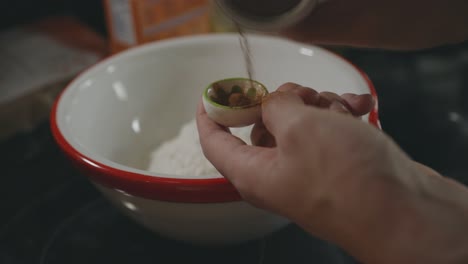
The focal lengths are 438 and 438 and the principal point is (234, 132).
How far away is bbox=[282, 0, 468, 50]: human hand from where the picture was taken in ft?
2.11

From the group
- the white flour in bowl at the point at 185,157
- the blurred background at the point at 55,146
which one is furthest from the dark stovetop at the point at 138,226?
the white flour in bowl at the point at 185,157

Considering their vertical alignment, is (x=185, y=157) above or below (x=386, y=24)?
below

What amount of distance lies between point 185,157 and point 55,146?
1.28 ft

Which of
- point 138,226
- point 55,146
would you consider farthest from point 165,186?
point 55,146

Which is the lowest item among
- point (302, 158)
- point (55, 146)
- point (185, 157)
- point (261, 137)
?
point (55, 146)

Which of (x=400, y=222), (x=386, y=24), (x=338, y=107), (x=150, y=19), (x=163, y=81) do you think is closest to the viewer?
(x=400, y=222)

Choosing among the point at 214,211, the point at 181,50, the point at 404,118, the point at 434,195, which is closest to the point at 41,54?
the point at 181,50

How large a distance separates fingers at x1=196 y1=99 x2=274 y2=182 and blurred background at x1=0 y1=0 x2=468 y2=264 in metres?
0.24

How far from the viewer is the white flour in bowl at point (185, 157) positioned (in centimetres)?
65

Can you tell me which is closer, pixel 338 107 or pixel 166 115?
pixel 338 107

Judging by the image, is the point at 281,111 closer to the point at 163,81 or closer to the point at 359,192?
the point at 359,192

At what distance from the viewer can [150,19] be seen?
1.04m

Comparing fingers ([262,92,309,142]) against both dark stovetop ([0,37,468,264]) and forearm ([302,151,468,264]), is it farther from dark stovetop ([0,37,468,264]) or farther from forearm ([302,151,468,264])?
dark stovetop ([0,37,468,264])

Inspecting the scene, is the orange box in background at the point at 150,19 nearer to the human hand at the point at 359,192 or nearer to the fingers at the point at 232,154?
the fingers at the point at 232,154
